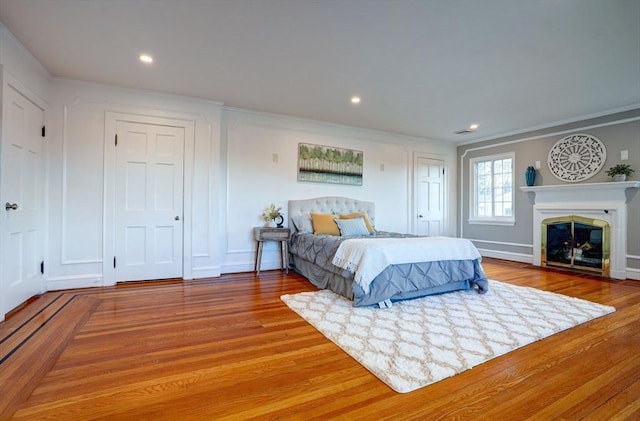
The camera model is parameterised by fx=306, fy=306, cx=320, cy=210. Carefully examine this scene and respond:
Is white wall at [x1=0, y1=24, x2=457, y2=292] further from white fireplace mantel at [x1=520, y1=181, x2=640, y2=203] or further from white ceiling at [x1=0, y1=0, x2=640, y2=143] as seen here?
white fireplace mantel at [x1=520, y1=181, x2=640, y2=203]

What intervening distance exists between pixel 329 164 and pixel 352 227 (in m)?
1.33

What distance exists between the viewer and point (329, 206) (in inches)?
204

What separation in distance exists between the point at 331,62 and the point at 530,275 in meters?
4.14

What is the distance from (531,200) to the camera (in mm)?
5512

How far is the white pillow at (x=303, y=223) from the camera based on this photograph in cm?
470

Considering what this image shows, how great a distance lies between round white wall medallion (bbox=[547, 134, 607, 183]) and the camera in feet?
15.4

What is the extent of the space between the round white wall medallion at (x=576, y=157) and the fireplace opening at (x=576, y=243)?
0.70 meters

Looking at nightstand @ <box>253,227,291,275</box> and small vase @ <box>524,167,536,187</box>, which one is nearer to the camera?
nightstand @ <box>253,227,291,275</box>

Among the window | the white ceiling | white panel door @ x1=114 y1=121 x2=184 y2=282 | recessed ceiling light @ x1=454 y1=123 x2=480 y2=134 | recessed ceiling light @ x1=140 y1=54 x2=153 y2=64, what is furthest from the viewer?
the window

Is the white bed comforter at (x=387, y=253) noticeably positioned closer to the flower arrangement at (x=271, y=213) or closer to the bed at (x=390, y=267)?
the bed at (x=390, y=267)

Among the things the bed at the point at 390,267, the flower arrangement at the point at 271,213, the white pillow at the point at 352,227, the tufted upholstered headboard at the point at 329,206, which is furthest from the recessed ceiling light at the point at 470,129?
the flower arrangement at the point at 271,213

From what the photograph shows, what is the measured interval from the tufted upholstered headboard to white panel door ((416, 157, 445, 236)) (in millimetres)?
1295

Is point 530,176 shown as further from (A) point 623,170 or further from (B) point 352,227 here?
(B) point 352,227

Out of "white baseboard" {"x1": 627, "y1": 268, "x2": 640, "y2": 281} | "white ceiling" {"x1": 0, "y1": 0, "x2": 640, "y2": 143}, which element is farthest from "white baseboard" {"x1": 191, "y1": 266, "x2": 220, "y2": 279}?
"white baseboard" {"x1": 627, "y1": 268, "x2": 640, "y2": 281}
